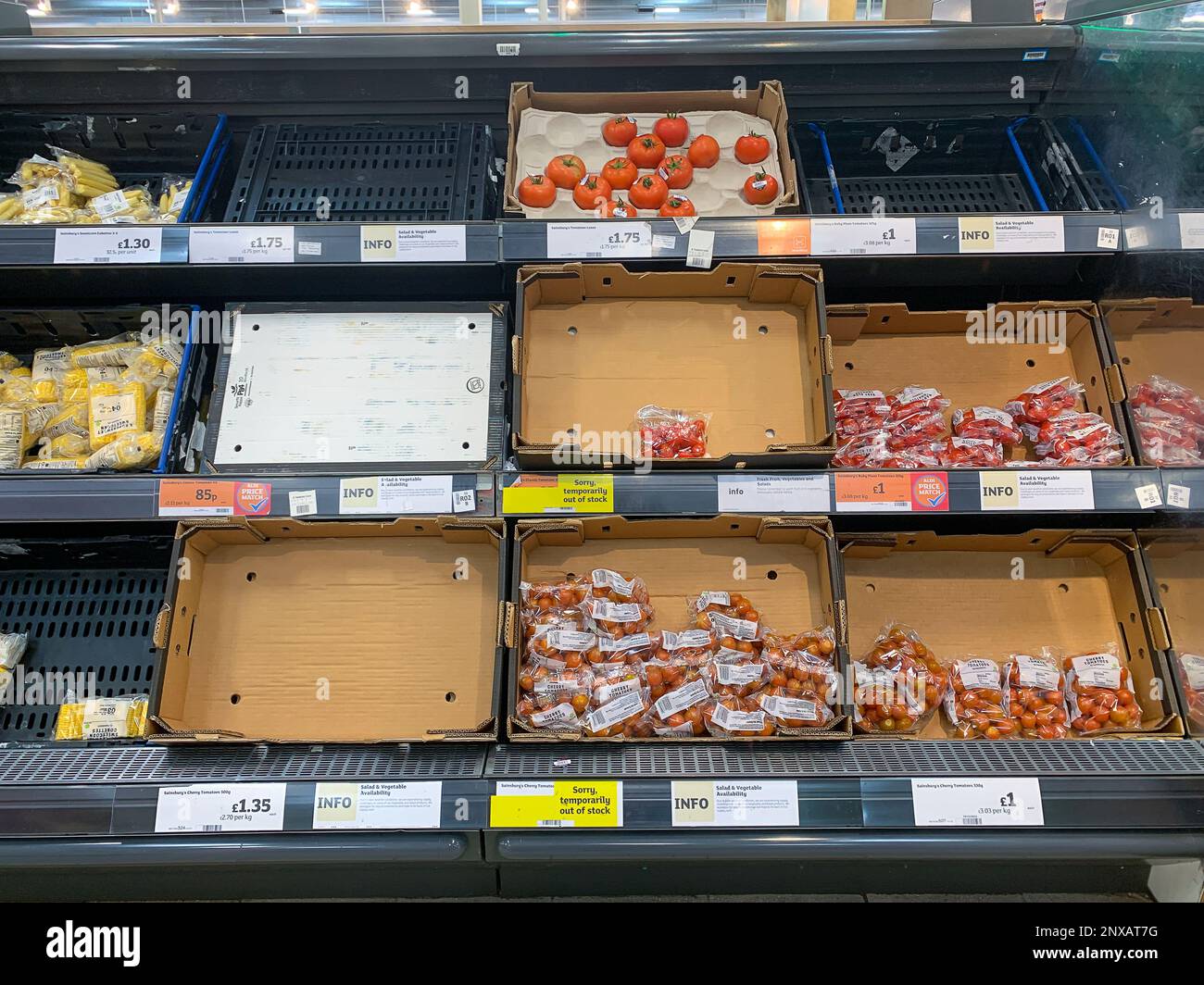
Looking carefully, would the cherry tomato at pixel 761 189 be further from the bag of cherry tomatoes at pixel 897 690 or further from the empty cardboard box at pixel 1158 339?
the bag of cherry tomatoes at pixel 897 690

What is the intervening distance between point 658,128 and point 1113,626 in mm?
1534

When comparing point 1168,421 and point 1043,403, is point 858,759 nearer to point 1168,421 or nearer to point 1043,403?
point 1043,403

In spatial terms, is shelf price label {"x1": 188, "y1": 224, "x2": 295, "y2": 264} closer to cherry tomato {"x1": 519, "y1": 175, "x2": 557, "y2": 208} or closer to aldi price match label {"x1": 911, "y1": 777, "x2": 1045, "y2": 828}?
cherry tomato {"x1": 519, "y1": 175, "x2": 557, "y2": 208}

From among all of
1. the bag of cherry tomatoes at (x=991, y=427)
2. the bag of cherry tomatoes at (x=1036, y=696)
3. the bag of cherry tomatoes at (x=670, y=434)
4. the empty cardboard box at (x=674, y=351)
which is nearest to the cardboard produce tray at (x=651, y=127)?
the empty cardboard box at (x=674, y=351)

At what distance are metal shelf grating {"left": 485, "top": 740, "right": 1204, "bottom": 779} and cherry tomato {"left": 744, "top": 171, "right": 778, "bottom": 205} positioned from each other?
121cm

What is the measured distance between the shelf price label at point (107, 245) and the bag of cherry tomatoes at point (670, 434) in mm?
1014

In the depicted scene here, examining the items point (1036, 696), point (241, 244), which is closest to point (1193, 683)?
point (1036, 696)

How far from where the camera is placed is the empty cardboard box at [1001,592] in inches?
60.6

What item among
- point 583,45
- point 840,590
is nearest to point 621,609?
point 840,590

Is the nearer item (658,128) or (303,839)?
(303,839)

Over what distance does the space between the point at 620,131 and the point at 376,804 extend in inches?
62.6

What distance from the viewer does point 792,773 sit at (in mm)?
1207

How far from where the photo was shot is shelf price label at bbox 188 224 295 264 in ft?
4.75
